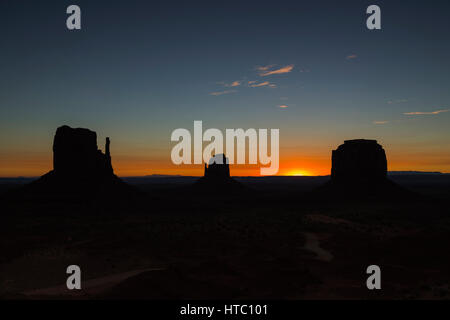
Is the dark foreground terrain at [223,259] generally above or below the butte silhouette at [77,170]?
below

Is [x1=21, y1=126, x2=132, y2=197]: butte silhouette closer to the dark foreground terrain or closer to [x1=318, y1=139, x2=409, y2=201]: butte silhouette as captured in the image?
the dark foreground terrain

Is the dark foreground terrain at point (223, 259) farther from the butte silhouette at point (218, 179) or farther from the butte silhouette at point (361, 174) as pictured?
the butte silhouette at point (218, 179)

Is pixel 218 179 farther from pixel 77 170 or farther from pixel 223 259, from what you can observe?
pixel 223 259

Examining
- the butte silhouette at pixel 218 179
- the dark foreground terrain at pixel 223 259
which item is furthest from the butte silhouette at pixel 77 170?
the butte silhouette at pixel 218 179

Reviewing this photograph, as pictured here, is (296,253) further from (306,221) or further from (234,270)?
(306,221)

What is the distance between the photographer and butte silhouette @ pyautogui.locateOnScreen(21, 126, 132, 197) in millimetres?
58250

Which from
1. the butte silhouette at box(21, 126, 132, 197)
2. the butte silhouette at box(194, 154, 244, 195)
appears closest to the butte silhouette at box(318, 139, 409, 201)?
the butte silhouette at box(194, 154, 244, 195)

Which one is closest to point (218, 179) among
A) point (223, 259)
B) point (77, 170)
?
point (77, 170)

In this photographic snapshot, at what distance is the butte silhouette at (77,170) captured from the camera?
5825cm

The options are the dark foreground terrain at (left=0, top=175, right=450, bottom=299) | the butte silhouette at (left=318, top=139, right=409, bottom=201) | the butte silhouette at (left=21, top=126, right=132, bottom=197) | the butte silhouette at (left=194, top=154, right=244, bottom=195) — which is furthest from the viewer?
the butte silhouette at (left=194, top=154, right=244, bottom=195)

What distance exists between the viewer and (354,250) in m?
25.3

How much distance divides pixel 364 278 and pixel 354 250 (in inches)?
309

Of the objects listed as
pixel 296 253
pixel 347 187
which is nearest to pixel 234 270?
pixel 296 253
